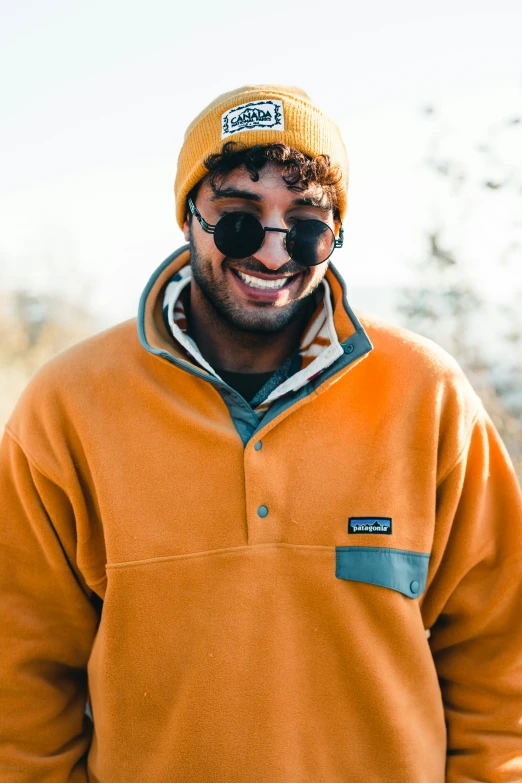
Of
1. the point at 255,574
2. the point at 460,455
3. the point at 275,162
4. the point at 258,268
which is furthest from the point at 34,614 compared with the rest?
the point at 275,162

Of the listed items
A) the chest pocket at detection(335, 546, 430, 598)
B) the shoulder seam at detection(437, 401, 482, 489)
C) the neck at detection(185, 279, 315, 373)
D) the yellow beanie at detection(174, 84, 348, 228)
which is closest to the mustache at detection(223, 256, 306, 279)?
the neck at detection(185, 279, 315, 373)

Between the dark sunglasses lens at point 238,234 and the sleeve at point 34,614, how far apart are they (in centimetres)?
77

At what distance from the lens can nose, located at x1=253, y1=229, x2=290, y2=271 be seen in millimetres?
1994

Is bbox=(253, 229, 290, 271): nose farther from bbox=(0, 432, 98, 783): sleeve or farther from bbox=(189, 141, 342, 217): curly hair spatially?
bbox=(0, 432, 98, 783): sleeve

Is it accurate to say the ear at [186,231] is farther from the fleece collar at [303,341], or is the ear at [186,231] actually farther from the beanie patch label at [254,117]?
the beanie patch label at [254,117]

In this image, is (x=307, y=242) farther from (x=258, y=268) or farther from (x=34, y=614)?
(x=34, y=614)

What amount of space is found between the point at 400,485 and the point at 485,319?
318cm

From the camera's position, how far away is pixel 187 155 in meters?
2.20

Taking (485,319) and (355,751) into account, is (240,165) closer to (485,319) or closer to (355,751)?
(355,751)

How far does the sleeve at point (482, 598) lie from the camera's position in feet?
6.42

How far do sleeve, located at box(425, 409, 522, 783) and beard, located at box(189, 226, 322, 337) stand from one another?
600 millimetres

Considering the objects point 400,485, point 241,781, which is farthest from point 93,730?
point 400,485

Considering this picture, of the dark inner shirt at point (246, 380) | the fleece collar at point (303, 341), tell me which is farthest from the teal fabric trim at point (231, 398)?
the dark inner shirt at point (246, 380)

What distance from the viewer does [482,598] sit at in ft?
6.64
